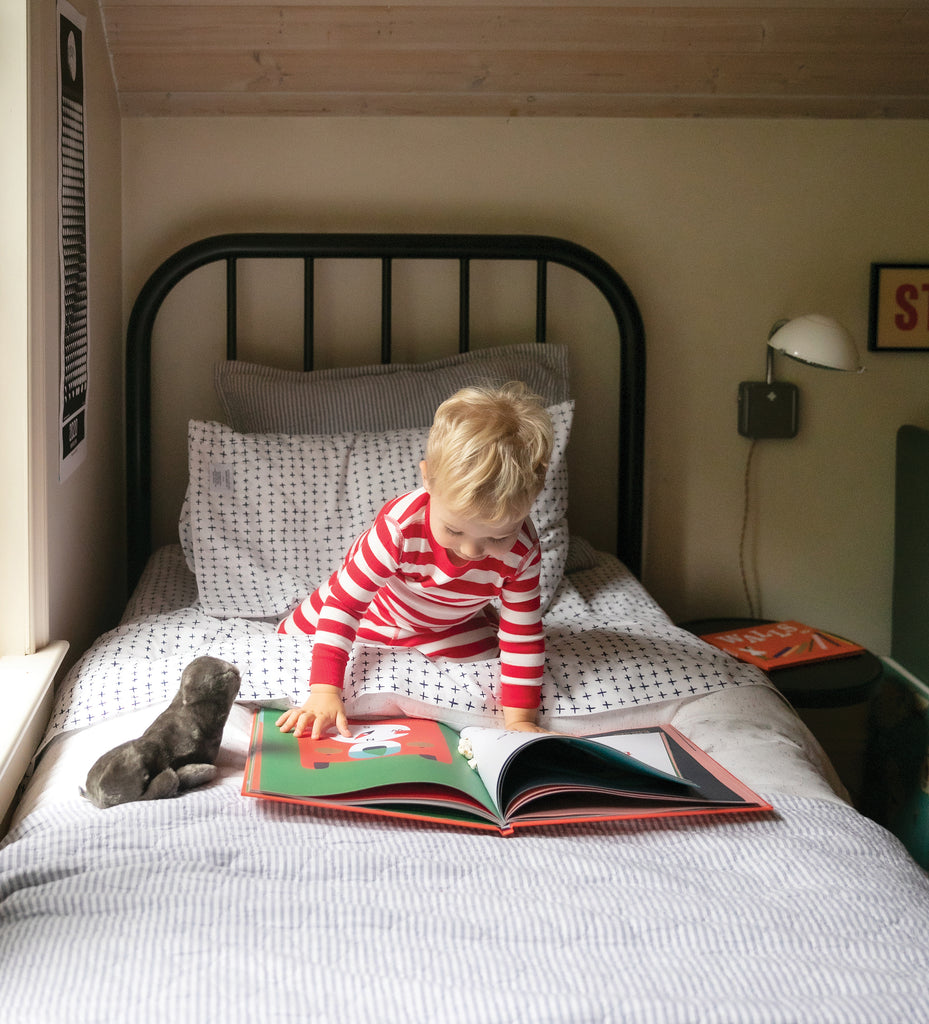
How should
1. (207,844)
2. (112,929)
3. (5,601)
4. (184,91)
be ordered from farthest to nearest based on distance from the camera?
1. (184,91)
2. (5,601)
3. (207,844)
4. (112,929)

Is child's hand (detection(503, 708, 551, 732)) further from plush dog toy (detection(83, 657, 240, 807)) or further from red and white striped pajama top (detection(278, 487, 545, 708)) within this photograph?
plush dog toy (detection(83, 657, 240, 807))

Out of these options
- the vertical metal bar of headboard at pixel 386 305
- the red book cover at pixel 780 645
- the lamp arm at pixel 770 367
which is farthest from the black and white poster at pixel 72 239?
the lamp arm at pixel 770 367

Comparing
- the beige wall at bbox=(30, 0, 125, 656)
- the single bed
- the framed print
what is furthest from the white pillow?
the framed print

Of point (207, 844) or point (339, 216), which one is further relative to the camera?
point (339, 216)

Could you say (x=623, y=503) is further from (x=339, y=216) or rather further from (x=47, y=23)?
(x=47, y=23)

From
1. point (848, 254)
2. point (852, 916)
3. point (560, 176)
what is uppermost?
point (560, 176)

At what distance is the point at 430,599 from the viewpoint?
1.35 m

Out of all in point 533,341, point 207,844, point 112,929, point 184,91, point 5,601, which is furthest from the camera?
point 533,341

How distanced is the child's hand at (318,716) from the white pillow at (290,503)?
17.9 inches

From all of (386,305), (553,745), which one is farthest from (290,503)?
→ (553,745)

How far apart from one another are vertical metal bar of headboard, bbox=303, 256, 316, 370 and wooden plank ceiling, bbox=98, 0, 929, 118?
0.31m

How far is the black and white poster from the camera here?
1392 mm

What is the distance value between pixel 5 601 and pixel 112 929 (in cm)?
67

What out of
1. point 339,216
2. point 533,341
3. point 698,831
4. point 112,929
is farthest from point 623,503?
point 112,929
